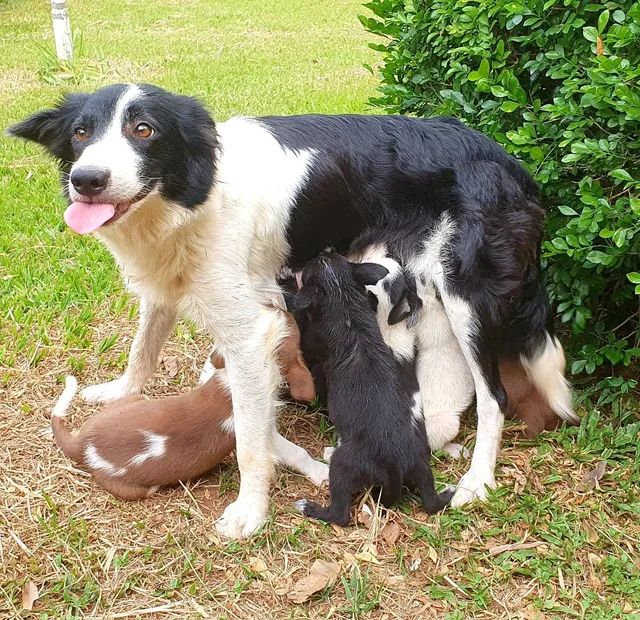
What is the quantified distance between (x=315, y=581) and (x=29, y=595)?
3.42 feet

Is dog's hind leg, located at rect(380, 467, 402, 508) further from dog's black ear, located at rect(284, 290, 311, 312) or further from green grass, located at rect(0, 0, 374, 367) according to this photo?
green grass, located at rect(0, 0, 374, 367)

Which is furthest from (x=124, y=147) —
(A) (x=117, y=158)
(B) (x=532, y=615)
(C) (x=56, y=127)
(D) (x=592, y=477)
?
(D) (x=592, y=477)

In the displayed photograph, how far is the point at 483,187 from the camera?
322cm

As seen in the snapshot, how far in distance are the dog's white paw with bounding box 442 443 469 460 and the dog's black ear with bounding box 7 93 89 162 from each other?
82.1 inches

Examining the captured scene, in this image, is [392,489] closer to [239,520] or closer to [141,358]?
[239,520]

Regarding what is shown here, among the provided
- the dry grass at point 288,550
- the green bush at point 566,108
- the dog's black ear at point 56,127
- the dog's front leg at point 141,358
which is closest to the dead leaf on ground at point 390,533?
the dry grass at point 288,550

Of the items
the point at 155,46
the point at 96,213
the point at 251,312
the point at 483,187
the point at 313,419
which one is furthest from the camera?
the point at 155,46

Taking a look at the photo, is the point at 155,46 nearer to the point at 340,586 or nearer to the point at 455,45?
the point at 455,45

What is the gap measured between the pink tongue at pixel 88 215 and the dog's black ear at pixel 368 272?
115 centimetres

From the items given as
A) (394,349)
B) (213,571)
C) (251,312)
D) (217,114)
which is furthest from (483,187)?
(217,114)

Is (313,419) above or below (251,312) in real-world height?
below

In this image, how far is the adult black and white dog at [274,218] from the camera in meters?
2.77

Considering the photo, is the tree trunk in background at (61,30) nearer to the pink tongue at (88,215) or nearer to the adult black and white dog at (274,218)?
the adult black and white dog at (274,218)

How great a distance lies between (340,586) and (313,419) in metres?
1.07
